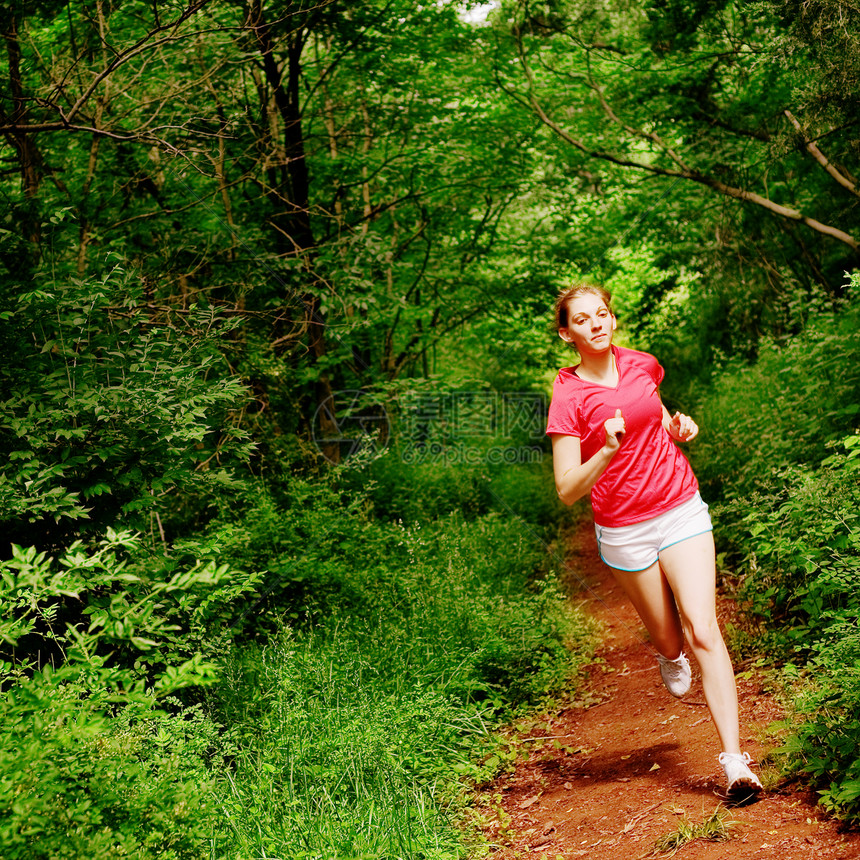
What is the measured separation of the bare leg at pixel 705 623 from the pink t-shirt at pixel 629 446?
0.22 m

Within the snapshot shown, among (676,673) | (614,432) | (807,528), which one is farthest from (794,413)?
(614,432)

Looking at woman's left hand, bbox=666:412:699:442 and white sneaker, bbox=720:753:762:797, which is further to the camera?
woman's left hand, bbox=666:412:699:442

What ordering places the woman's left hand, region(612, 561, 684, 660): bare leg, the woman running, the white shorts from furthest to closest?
the woman's left hand → region(612, 561, 684, 660): bare leg → the white shorts → the woman running

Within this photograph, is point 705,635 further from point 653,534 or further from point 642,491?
point 642,491

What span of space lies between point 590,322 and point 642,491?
2.70 feet

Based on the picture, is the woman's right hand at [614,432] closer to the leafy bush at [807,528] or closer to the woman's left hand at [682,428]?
the woman's left hand at [682,428]

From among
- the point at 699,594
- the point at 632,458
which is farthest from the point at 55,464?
the point at 699,594

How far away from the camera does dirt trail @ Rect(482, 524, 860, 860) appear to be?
3.05 m

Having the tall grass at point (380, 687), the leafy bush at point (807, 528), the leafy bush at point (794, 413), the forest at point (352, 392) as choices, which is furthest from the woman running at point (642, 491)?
the leafy bush at point (794, 413)

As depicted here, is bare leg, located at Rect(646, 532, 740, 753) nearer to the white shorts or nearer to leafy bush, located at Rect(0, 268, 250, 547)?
the white shorts

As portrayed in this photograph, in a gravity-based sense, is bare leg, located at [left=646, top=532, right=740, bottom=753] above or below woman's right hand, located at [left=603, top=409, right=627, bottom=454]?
below

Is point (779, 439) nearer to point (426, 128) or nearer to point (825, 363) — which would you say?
point (825, 363)

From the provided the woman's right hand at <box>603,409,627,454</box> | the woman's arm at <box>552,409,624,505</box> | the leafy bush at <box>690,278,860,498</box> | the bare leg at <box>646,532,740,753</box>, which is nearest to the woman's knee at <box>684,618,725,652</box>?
the bare leg at <box>646,532,740,753</box>

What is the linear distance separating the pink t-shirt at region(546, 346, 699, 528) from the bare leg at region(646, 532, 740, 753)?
0.22 m
